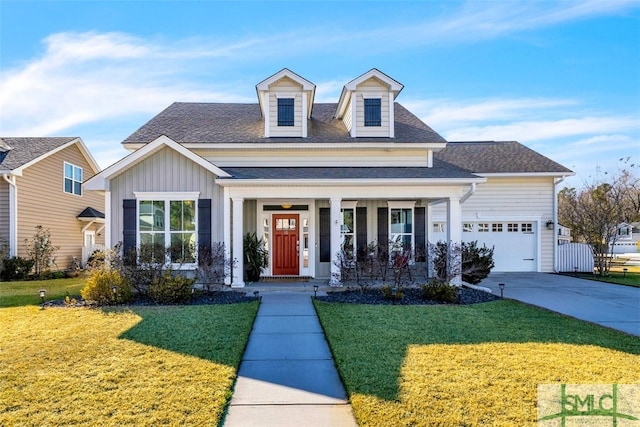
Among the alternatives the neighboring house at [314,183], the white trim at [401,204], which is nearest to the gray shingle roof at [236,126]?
the neighboring house at [314,183]

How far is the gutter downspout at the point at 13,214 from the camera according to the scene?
15250mm

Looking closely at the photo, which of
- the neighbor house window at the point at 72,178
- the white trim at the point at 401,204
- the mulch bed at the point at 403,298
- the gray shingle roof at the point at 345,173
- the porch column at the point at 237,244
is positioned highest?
the neighbor house window at the point at 72,178

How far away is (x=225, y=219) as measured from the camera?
36.0 feet

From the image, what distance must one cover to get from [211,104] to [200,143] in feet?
13.8

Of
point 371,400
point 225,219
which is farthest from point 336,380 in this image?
point 225,219

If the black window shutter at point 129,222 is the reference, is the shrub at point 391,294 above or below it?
below

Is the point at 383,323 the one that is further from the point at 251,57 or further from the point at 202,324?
the point at 251,57

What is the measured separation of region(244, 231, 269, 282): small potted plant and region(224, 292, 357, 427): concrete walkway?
15.6 feet

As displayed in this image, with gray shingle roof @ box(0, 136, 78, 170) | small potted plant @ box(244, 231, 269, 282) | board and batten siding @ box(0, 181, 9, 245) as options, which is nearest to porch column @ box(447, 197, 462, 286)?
small potted plant @ box(244, 231, 269, 282)

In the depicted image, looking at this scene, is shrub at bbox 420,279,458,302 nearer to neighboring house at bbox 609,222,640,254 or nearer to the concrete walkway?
the concrete walkway

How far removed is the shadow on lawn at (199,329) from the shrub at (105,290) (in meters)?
0.74

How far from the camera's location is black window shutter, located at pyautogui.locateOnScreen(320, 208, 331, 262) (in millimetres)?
12852

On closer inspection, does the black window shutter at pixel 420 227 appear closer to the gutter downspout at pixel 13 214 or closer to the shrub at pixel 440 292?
the shrub at pixel 440 292

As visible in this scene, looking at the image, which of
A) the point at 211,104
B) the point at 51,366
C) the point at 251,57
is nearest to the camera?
the point at 51,366
